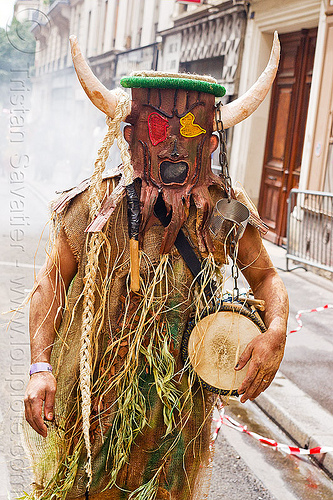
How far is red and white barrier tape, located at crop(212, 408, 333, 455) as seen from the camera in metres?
4.16

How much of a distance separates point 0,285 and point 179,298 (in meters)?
5.39

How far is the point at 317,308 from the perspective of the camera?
24.5 feet

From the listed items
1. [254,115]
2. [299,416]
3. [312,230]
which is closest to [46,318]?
[299,416]

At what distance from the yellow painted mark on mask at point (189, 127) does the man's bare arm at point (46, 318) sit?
60 centimetres

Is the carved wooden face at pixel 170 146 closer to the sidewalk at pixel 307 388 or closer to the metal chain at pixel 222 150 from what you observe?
the metal chain at pixel 222 150

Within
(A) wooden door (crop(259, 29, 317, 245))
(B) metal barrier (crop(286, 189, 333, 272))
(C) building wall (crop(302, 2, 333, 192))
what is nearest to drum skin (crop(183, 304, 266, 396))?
(B) metal barrier (crop(286, 189, 333, 272))

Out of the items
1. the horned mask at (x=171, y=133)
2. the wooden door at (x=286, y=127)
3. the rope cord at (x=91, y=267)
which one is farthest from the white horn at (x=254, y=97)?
the wooden door at (x=286, y=127)

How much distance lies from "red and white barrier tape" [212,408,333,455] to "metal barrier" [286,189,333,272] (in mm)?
4156

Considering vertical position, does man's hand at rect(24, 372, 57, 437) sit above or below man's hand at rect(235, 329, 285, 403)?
below

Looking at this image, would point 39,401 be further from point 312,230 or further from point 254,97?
point 312,230

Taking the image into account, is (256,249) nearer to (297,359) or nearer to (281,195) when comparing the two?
(297,359)

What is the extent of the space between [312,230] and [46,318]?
7.28 meters

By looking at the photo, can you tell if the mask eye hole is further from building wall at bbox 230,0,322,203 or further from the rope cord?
building wall at bbox 230,0,322,203

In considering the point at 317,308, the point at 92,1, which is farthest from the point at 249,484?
the point at 92,1
